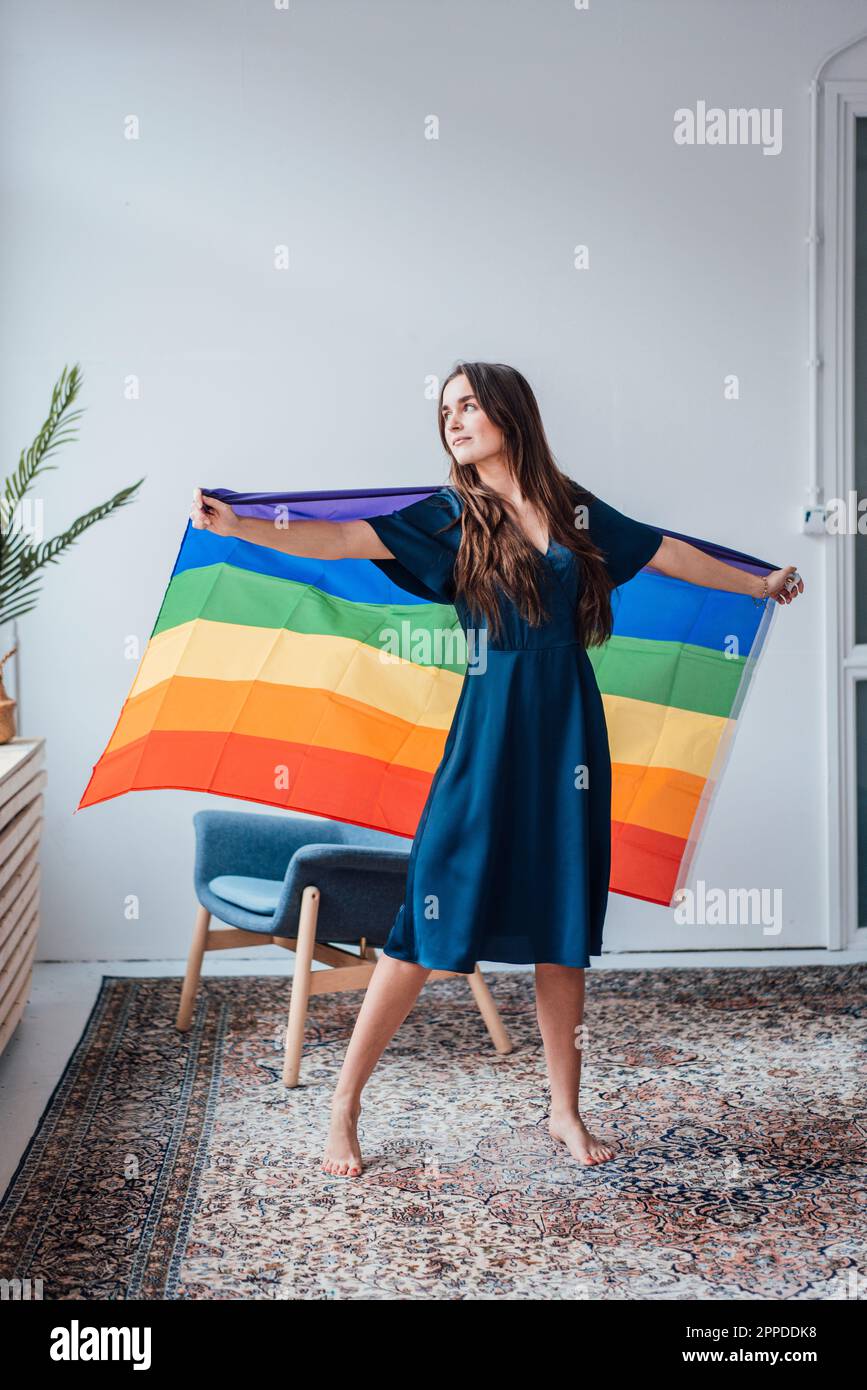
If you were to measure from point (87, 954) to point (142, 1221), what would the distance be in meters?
2.12

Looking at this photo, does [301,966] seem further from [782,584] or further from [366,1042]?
[782,584]

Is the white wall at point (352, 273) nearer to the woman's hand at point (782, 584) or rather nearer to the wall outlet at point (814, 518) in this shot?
the wall outlet at point (814, 518)

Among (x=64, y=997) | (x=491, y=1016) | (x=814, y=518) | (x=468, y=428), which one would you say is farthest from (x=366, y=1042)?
(x=814, y=518)

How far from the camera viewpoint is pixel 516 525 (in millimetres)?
2584

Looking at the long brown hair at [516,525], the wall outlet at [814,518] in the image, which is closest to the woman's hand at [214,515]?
the long brown hair at [516,525]

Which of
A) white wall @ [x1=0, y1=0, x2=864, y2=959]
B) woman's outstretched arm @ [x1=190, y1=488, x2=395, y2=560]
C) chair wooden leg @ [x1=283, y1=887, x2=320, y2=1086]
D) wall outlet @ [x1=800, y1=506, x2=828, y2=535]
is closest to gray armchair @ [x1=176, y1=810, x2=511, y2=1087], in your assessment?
chair wooden leg @ [x1=283, y1=887, x2=320, y2=1086]

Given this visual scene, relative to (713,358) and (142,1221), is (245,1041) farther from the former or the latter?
(713,358)

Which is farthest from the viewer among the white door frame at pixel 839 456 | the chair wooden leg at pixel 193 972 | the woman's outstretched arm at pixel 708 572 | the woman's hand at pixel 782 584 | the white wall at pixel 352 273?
the white door frame at pixel 839 456

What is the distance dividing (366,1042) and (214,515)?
43.5 inches

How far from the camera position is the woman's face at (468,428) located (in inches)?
101

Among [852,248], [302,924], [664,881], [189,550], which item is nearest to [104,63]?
[189,550]

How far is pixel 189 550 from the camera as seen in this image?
300 centimetres

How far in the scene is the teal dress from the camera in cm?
253

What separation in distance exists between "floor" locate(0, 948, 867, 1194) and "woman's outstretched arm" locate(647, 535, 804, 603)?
185 cm
